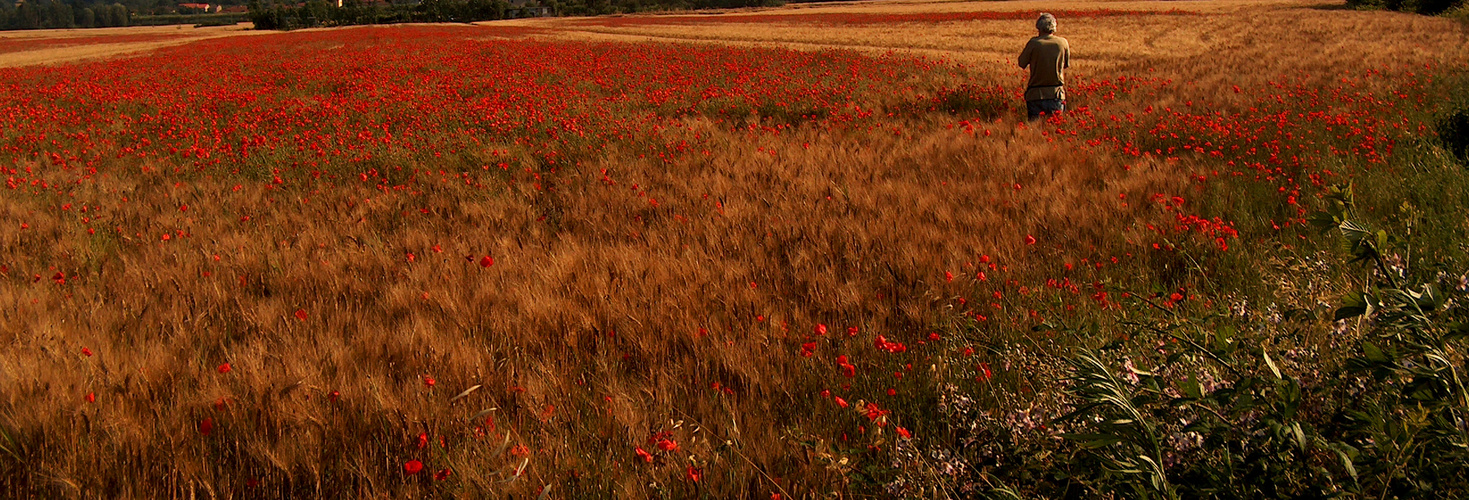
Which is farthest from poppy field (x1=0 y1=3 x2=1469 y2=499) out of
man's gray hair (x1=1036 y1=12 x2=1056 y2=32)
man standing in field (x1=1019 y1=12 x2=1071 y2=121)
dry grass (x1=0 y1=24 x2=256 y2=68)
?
dry grass (x1=0 y1=24 x2=256 y2=68)

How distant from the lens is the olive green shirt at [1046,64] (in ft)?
26.3

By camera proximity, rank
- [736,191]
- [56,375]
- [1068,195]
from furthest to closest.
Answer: [736,191]
[1068,195]
[56,375]

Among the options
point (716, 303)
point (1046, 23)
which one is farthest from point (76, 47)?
point (716, 303)

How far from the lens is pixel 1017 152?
6.01 meters

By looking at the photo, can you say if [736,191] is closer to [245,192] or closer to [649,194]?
[649,194]

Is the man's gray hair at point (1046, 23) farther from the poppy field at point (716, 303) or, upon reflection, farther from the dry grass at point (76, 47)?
the dry grass at point (76, 47)

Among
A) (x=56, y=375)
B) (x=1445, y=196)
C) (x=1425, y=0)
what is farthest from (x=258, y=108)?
(x=1425, y=0)

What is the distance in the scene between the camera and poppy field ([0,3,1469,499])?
1.86 metres

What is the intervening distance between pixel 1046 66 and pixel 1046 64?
0.08ft

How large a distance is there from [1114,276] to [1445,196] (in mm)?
2239

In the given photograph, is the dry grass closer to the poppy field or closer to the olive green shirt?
the poppy field

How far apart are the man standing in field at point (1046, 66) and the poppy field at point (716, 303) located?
62cm

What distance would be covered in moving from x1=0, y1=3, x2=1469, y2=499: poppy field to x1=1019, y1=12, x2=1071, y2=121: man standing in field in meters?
0.62

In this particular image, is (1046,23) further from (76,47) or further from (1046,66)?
(76,47)
